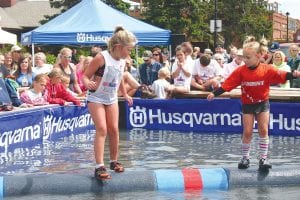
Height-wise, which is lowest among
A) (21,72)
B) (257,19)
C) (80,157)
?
(80,157)

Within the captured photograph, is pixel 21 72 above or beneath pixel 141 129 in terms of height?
→ above

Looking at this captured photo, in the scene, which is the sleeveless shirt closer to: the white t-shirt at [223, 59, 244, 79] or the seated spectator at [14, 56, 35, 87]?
the seated spectator at [14, 56, 35, 87]

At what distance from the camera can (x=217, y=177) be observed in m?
8.00

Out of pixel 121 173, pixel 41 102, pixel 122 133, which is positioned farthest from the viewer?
pixel 122 133

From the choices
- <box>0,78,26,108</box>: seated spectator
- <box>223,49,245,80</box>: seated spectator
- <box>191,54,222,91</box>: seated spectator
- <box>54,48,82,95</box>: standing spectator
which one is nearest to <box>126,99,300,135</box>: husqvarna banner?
<box>54,48,82,95</box>: standing spectator

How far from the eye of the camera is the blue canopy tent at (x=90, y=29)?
18.3m

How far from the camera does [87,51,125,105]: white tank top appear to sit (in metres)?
7.85

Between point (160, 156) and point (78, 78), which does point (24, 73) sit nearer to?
point (78, 78)

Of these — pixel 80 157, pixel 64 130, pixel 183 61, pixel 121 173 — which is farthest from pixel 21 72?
pixel 121 173

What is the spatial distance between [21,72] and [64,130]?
243 cm

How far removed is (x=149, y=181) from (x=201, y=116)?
537 cm

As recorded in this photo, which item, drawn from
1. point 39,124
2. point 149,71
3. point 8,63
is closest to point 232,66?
point 149,71

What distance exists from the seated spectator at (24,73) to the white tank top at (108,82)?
6.49 m

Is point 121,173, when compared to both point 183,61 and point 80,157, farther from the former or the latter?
point 183,61
